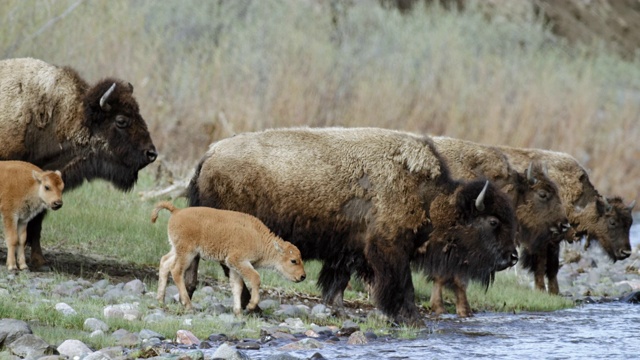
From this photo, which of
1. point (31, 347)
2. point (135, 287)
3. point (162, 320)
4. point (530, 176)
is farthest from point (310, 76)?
point (31, 347)

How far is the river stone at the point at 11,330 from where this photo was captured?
7164 mm

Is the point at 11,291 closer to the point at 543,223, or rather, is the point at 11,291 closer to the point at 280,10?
the point at 543,223

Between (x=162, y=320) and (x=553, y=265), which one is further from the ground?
(x=553, y=265)

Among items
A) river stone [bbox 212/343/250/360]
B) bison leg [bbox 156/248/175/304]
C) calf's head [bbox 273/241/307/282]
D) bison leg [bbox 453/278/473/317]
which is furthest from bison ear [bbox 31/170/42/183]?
bison leg [bbox 453/278/473/317]

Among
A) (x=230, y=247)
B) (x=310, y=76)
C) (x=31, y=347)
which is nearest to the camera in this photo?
(x=31, y=347)

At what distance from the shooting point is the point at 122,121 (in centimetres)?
1091

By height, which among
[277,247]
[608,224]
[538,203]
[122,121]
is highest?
[122,121]

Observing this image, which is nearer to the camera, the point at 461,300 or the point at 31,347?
the point at 31,347

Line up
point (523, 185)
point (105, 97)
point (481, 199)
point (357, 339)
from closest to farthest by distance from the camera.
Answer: point (357, 339) < point (481, 199) < point (105, 97) < point (523, 185)

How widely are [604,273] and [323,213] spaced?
7723 millimetres

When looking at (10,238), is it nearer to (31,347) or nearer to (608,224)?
(31,347)

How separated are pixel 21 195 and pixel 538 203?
6.08 m

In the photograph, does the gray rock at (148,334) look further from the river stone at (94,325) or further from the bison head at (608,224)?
the bison head at (608,224)

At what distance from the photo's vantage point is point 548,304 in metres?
12.3
